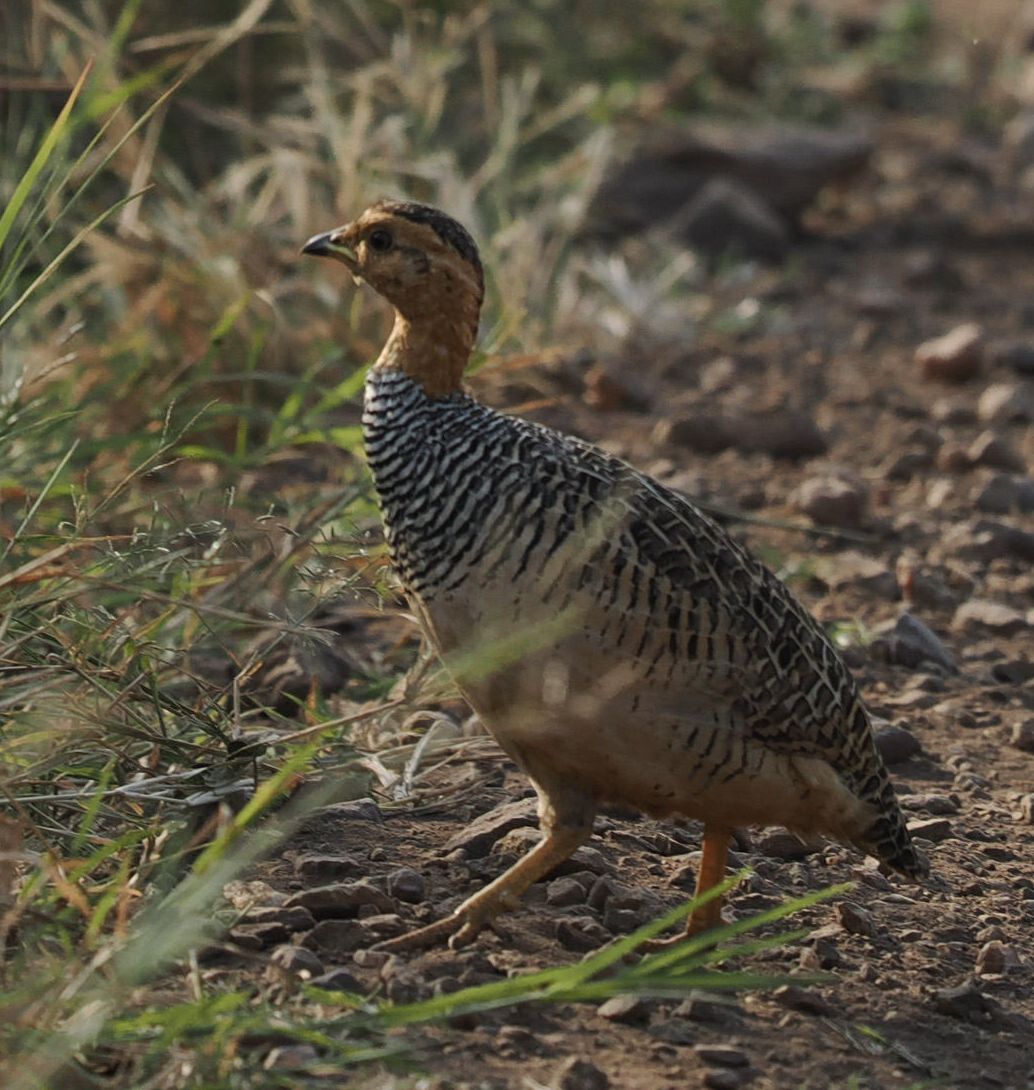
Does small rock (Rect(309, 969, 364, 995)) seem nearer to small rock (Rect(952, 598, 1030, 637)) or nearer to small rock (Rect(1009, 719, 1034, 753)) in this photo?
small rock (Rect(1009, 719, 1034, 753))

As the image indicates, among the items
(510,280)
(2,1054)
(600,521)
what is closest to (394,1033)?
(2,1054)

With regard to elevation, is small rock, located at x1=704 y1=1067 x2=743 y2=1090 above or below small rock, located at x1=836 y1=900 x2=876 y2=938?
below

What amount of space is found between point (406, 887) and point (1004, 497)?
3929mm

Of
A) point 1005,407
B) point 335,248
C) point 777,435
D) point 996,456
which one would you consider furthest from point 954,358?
point 335,248

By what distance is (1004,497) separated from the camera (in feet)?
23.7

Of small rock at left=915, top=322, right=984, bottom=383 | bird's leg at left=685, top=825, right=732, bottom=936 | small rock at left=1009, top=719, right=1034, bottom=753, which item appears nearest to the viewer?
bird's leg at left=685, top=825, right=732, bottom=936

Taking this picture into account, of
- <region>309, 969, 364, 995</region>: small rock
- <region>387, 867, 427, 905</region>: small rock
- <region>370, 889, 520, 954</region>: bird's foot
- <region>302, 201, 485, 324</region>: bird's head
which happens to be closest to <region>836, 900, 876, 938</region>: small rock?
<region>370, 889, 520, 954</region>: bird's foot

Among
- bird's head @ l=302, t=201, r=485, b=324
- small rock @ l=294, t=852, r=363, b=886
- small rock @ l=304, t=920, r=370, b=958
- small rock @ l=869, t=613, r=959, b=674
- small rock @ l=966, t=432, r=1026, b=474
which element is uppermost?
bird's head @ l=302, t=201, r=485, b=324

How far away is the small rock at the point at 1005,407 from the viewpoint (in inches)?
325

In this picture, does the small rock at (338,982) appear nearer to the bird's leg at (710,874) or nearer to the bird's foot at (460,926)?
the bird's foot at (460,926)

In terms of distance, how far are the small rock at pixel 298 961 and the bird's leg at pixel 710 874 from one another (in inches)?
34.8

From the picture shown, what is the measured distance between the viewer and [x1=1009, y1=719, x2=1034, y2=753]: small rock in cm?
534

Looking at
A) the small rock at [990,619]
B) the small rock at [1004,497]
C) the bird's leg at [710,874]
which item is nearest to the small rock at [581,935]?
the bird's leg at [710,874]

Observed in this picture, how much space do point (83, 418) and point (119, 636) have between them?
229 centimetres
